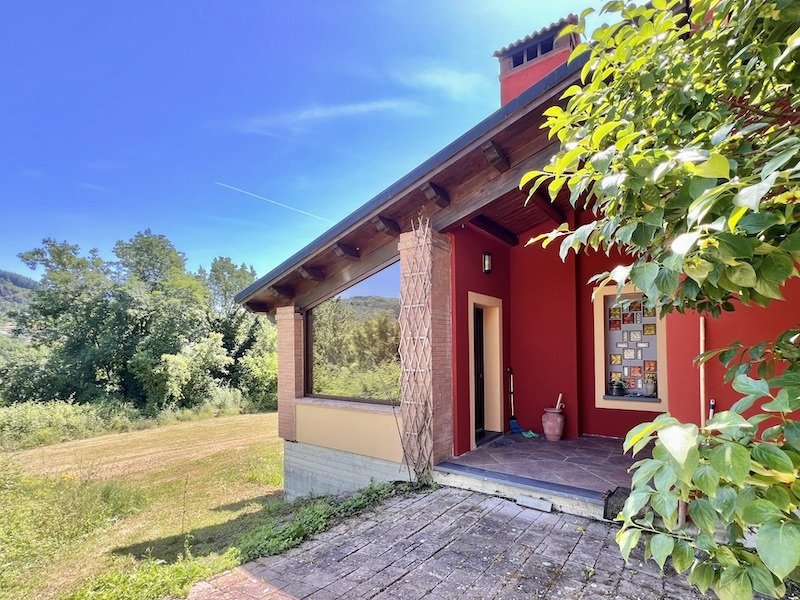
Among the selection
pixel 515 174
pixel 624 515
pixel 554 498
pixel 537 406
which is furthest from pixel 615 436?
pixel 624 515

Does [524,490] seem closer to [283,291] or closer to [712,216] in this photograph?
[712,216]

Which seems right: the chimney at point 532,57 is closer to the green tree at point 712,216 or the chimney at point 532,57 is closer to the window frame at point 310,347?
the window frame at point 310,347

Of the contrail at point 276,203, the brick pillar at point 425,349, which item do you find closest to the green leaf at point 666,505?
the brick pillar at point 425,349

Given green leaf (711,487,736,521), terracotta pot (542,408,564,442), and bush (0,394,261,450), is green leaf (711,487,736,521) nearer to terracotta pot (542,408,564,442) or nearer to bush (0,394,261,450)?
terracotta pot (542,408,564,442)

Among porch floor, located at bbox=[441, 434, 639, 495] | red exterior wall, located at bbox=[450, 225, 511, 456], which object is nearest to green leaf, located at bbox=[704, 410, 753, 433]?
porch floor, located at bbox=[441, 434, 639, 495]

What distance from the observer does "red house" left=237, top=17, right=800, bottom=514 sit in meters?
4.50

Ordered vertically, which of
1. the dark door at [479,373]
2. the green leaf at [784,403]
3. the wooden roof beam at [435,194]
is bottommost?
the dark door at [479,373]

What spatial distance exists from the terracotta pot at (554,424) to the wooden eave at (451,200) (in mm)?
3107

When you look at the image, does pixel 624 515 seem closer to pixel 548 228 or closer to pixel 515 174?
pixel 515 174

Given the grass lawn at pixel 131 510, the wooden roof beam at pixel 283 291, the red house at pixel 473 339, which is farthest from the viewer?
the wooden roof beam at pixel 283 291

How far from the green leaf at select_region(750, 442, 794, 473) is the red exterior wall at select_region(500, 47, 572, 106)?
8.73 metres

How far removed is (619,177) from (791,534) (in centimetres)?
93

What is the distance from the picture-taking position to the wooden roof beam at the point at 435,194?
5.06 meters

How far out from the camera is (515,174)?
186 inches
